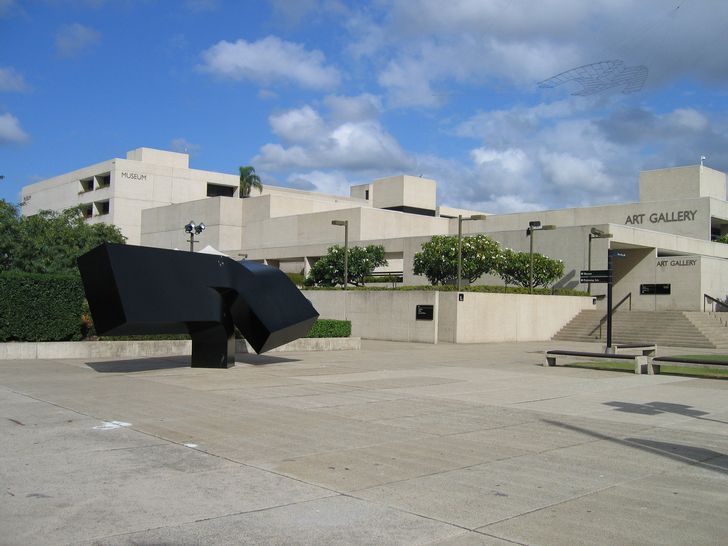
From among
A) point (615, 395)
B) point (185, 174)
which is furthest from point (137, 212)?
point (615, 395)

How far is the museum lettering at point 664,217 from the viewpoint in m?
51.8

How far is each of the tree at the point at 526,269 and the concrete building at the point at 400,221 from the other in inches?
86.6

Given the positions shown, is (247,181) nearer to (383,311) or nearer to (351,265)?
(351,265)

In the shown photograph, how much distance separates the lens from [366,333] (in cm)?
3328

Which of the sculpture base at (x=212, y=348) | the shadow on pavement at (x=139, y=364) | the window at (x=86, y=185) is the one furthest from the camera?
the window at (x=86, y=185)

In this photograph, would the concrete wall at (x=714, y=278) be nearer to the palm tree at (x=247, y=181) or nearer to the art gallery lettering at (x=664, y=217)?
the art gallery lettering at (x=664, y=217)

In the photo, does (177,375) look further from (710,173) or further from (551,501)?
(710,173)

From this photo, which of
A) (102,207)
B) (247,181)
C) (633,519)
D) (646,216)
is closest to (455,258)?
(646,216)

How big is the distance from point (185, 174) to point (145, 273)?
67.2m

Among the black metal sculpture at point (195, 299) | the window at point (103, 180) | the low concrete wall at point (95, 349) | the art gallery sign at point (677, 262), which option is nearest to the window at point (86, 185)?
the window at point (103, 180)

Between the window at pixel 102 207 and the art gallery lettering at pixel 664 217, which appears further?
the window at pixel 102 207

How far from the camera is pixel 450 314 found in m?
30.4

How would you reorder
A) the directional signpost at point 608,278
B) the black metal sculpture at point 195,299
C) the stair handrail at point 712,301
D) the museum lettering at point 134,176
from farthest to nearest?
the museum lettering at point 134,176 → the stair handrail at point 712,301 → the directional signpost at point 608,278 → the black metal sculpture at point 195,299

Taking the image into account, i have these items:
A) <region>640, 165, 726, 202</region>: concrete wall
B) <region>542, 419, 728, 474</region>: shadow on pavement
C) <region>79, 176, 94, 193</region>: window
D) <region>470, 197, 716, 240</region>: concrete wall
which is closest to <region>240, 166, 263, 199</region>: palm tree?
<region>79, 176, 94, 193</region>: window
